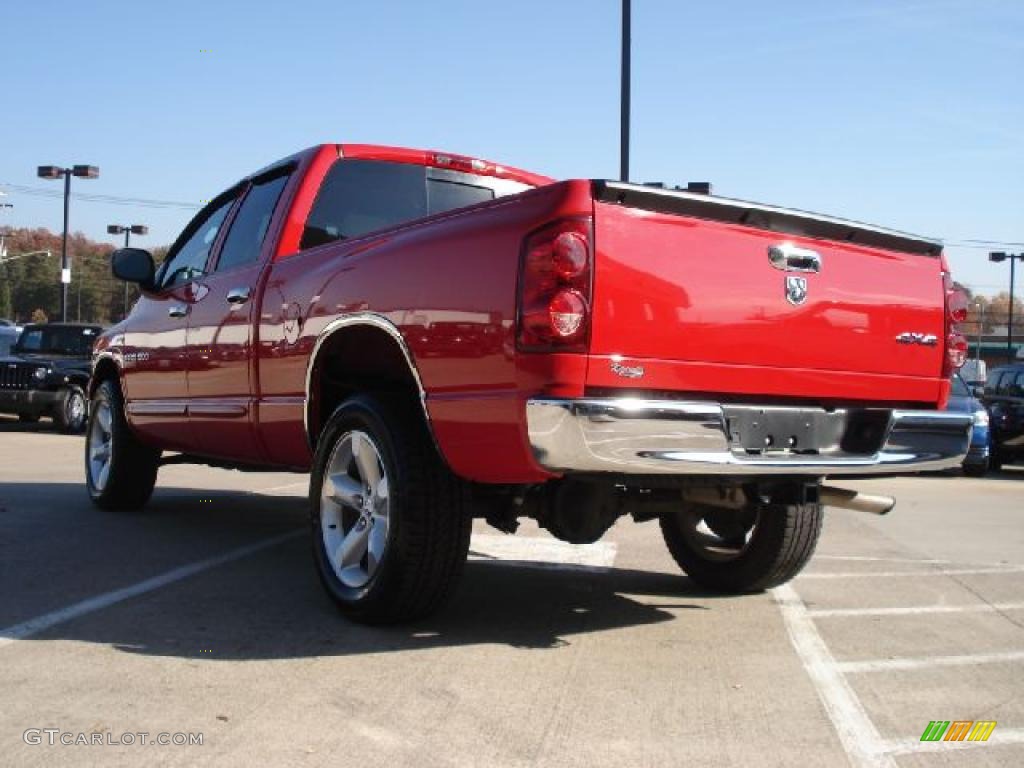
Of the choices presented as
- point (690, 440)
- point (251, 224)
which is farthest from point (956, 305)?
point (251, 224)

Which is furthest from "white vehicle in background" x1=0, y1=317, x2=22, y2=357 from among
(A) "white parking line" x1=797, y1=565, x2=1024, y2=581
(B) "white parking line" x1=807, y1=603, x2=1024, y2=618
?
(B) "white parking line" x1=807, y1=603, x2=1024, y2=618

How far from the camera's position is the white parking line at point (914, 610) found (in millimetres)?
5074

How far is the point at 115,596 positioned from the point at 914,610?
367 cm

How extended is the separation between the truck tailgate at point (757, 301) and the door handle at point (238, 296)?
99.2 inches

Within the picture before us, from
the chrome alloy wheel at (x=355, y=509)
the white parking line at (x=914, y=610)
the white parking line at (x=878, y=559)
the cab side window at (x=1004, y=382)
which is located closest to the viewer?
the chrome alloy wheel at (x=355, y=509)

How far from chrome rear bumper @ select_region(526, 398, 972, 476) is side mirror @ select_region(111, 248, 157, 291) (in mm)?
4199

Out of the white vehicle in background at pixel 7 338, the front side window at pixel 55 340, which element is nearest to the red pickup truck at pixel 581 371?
the front side window at pixel 55 340

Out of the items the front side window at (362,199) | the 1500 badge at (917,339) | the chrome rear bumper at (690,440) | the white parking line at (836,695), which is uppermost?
the front side window at (362,199)

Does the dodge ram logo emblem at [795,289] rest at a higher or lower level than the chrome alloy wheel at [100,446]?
higher

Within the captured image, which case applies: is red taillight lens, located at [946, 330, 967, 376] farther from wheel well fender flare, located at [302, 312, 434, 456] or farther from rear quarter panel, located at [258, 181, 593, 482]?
wheel well fender flare, located at [302, 312, 434, 456]

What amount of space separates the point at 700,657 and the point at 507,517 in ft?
3.05

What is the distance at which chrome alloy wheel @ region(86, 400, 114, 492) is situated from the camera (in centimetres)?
734

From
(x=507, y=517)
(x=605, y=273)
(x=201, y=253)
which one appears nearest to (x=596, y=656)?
(x=507, y=517)

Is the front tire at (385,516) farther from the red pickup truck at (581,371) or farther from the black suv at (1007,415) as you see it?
the black suv at (1007,415)
